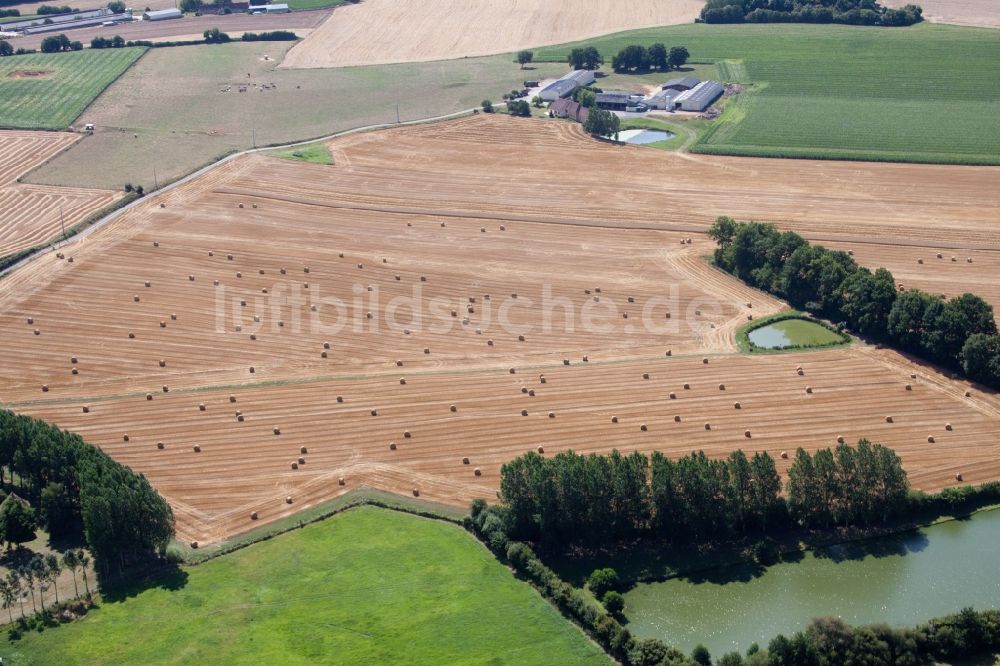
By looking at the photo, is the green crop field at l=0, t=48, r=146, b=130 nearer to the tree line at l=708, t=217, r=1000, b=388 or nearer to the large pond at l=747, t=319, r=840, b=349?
the tree line at l=708, t=217, r=1000, b=388

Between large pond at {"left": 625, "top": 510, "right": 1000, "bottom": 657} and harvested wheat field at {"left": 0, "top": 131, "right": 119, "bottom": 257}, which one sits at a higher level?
harvested wheat field at {"left": 0, "top": 131, "right": 119, "bottom": 257}

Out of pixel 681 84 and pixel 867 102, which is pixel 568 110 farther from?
pixel 867 102

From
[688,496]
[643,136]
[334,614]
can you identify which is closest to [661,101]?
[643,136]

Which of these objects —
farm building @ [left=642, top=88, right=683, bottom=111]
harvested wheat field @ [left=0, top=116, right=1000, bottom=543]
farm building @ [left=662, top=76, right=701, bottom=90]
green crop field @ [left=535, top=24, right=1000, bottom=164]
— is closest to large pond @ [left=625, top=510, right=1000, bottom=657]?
harvested wheat field @ [left=0, top=116, right=1000, bottom=543]

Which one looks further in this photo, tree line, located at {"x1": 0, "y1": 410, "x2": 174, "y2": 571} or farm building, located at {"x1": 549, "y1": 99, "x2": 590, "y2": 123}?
farm building, located at {"x1": 549, "y1": 99, "x2": 590, "y2": 123}

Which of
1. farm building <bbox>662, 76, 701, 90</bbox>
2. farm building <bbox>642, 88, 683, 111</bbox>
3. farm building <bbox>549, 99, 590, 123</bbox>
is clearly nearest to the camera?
farm building <bbox>549, 99, 590, 123</bbox>

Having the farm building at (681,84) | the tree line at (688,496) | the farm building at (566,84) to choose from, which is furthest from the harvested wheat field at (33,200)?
the farm building at (681,84)
